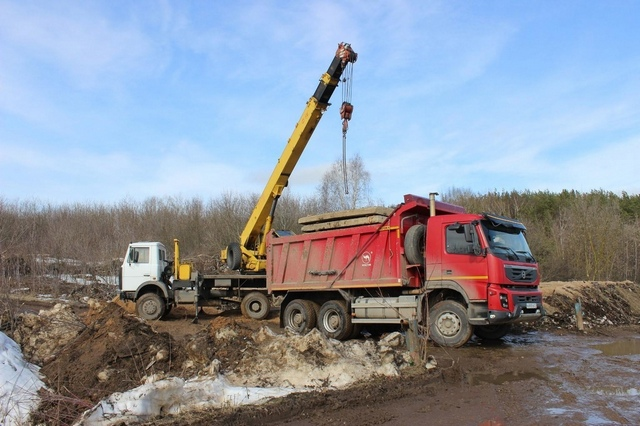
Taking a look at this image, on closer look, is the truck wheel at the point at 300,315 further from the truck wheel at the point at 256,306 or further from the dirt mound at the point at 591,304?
the dirt mound at the point at 591,304

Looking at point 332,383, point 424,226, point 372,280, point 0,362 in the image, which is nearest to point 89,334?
point 0,362

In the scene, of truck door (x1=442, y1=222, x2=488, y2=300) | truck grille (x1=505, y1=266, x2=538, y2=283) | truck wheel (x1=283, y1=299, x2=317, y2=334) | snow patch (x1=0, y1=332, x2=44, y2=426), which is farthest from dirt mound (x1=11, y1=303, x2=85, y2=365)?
truck grille (x1=505, y1=266, x2=538, y2=283)

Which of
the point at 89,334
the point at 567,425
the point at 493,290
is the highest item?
the point at 493,290

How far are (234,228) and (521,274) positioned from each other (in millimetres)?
27176

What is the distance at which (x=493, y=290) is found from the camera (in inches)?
401

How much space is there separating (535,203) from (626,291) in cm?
2223

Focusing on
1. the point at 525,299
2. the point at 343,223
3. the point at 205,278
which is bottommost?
the point at 525,299

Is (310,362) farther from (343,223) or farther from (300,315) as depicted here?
(300,315)

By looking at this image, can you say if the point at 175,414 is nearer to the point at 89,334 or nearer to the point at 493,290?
the point at 89,334

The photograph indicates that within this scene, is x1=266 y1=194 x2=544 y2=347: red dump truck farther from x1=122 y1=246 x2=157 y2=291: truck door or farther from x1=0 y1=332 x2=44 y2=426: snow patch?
x1=0 y1=332 x2=44 y2=426: snow patch

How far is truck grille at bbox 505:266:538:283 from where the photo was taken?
1048 cm

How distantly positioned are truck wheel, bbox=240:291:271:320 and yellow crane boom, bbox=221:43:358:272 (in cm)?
87

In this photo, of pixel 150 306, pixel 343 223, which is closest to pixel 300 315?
pixel 343 223

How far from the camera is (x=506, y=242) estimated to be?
11078 millimetres
